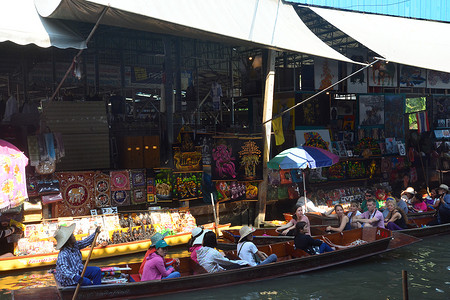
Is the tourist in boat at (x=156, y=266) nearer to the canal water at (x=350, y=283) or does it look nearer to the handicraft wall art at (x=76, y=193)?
the canal water at (x=350, y=283)

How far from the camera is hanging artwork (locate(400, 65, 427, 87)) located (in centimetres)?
1770

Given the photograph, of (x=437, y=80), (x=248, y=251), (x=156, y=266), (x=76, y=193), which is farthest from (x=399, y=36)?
(x=156, y=266)

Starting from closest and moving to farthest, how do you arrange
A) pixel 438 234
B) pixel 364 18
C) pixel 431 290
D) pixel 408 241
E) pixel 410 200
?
pixel 431 290, pixel 408 241, pixel 438 234, pixel 410 200, pixel 364 18

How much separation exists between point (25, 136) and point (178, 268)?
493 cm

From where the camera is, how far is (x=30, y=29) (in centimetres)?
965

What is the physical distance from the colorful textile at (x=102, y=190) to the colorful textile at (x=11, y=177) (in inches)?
85.3

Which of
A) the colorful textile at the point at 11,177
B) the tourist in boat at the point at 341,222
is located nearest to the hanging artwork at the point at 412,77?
the tourist in boat at the point at 341,222

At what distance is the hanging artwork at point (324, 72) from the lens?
15.3 meters

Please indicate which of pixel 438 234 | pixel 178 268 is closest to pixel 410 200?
pixel 438 234

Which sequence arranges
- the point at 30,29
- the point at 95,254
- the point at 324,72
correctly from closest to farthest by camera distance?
the point at 30,29
the point at 95,254
the point at 324,72

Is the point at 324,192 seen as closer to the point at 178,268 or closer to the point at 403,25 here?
the point at 403,25

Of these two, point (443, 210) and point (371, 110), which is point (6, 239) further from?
point (371, 110)

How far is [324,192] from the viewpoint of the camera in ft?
52.9

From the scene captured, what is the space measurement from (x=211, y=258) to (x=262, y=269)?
1033mm
